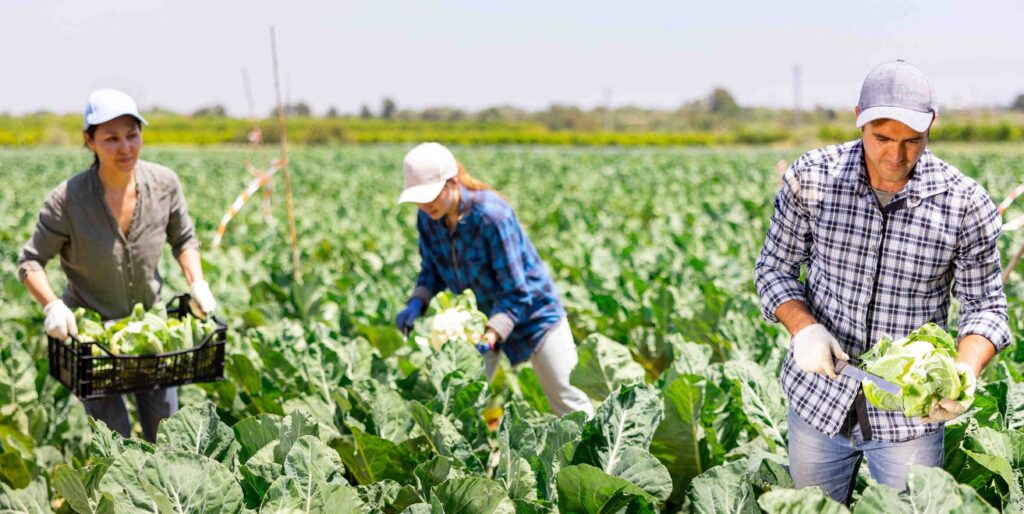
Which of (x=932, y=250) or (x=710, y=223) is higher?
(x=932, y=250)

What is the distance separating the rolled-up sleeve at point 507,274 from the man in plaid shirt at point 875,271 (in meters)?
1.36

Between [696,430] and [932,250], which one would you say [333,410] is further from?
[932,250]

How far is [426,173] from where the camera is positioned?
3479 millimetres

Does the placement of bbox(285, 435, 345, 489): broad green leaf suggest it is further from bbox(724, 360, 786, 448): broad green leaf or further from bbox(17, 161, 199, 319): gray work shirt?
bbox(17, 161, 199, 319): gray work shirt

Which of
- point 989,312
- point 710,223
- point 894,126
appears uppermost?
point 894,126

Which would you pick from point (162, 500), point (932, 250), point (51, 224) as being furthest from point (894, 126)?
point (51, 224)

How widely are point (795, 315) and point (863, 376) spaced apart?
0.26m

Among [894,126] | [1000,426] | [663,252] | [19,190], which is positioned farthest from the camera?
[19,190]

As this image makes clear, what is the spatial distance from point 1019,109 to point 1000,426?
76308 millimetres

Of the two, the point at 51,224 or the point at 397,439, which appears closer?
the point at 397,439

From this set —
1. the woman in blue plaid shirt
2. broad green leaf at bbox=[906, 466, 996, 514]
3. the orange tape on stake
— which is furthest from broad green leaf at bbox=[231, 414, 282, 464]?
the orange tape on stake

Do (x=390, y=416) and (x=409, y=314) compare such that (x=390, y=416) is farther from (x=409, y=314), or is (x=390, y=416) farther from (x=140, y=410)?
(x=140, y=410)

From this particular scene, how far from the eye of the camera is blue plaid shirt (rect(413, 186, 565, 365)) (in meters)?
3.65

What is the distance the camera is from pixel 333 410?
3746 millimetres
